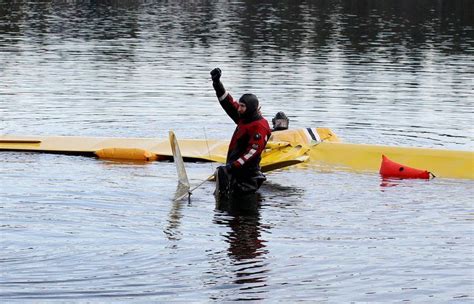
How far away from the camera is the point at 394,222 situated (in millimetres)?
17656

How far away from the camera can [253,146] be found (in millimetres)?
18641

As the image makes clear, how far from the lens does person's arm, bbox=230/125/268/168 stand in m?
18.6

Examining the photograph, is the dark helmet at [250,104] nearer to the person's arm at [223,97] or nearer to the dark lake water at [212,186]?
the person's arm at [223,97]

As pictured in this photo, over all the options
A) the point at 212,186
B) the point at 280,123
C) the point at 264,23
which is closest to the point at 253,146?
the point at 212,186

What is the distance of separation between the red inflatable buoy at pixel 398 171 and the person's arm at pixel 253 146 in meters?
3.39

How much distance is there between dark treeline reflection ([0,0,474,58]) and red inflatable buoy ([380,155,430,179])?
25028 millimetres

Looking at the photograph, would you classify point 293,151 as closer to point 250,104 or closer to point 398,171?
point 398,171

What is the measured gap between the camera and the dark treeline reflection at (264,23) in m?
51.9

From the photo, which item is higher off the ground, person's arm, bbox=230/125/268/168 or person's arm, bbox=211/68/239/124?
person's arm, bbox=211/68/239/124

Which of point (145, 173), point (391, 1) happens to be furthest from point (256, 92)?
point (391, 1)

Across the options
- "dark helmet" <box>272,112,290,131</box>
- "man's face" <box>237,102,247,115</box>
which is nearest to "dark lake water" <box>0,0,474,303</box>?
"dark helmet" <box>272,112,290,131</box>

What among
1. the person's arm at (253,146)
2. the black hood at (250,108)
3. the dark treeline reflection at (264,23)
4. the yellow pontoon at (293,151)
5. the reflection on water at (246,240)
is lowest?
the dark treeline reflection at (264,23)

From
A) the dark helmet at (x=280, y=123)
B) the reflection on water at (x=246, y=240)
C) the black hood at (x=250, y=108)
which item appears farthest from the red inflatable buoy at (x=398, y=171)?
the black hood at (x=250, y=108)

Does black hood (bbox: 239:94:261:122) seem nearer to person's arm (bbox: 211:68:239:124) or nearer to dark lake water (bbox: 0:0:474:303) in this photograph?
person's arm (bbox: 211:68:239:124)
